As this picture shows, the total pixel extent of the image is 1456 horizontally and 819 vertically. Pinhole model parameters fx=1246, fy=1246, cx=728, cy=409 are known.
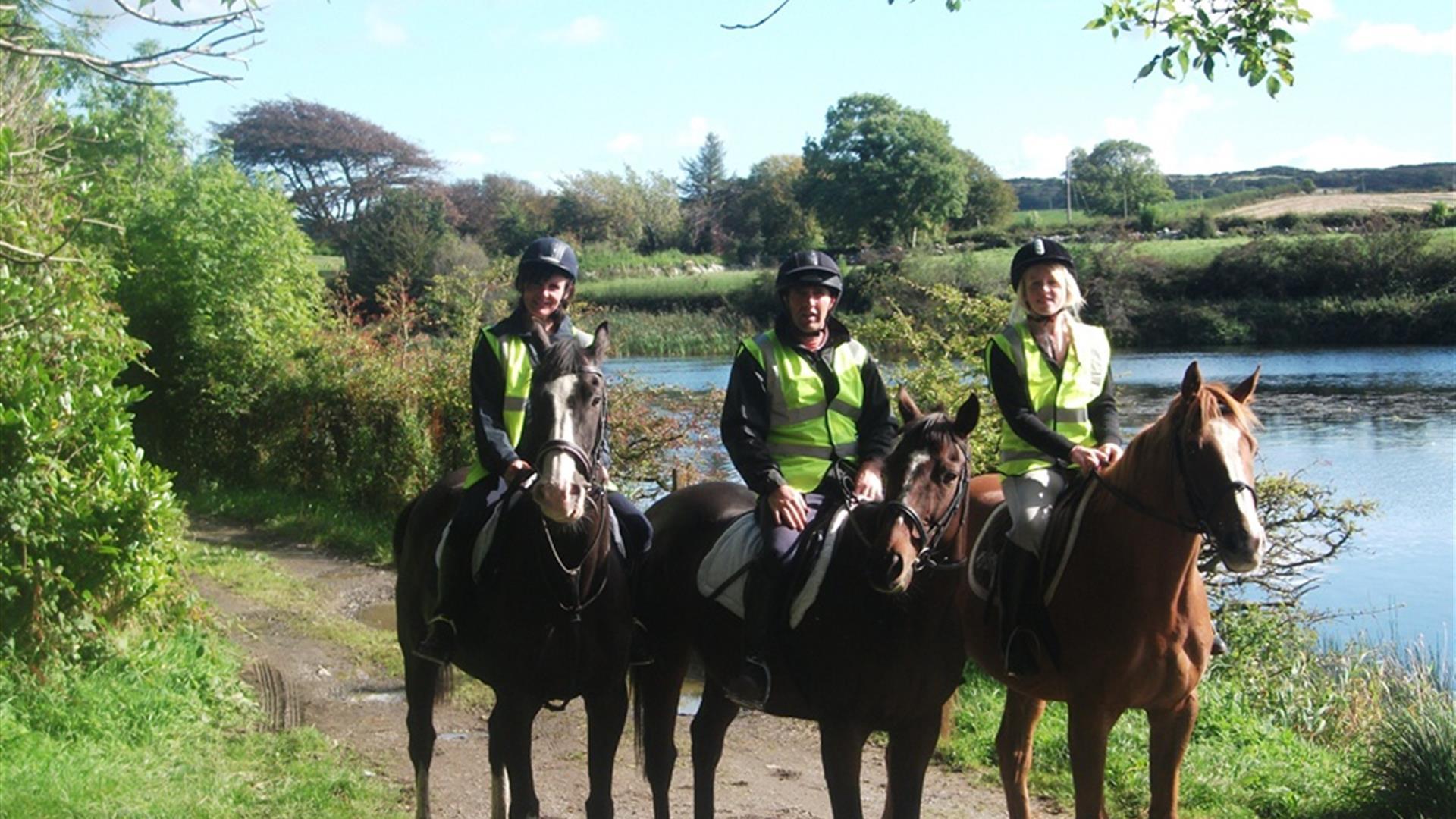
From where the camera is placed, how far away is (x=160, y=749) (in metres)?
6.63

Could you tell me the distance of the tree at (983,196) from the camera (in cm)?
6353

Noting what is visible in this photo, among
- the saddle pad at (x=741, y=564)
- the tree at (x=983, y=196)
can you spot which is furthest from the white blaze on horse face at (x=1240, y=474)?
the tree at (x=983, y=196)

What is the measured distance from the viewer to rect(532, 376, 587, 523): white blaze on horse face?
4.48 metres

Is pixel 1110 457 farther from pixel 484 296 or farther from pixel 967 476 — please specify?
pixel 484 296

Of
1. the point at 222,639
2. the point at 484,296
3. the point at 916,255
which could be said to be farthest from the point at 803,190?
the point at 222,639

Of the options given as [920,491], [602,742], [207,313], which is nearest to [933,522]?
[920,491]

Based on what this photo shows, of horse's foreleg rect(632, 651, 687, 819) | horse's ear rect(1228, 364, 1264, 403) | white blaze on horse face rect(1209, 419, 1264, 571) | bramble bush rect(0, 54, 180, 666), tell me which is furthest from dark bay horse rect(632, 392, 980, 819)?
bramble bush rect(0, 54, 180, 666)

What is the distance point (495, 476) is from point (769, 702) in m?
1.59

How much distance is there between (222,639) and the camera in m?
9.06

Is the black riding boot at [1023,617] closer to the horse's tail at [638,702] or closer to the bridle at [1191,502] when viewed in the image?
the bridle at [1191,502]

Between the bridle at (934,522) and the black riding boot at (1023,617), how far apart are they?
0.37 m

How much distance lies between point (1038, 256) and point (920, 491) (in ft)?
4.89

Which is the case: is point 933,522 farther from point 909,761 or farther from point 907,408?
point 909,761

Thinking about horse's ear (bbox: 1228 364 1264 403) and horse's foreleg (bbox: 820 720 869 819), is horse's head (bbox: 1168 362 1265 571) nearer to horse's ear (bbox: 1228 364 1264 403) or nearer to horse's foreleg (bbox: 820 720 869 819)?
horse's ear (bbox: 1228 364 1264 403)
